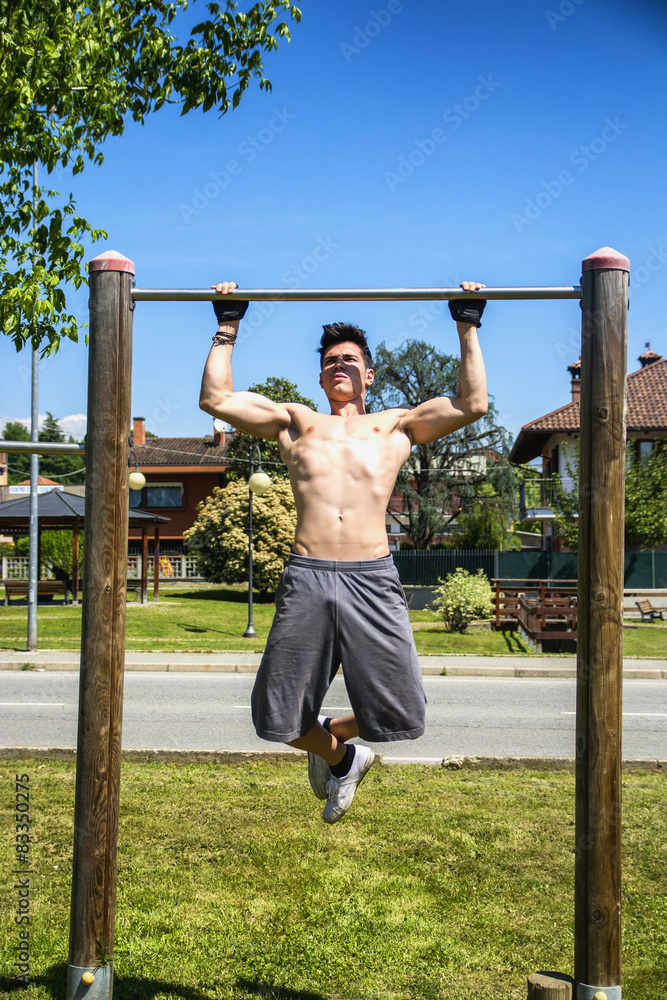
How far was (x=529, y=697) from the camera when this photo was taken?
11.5m

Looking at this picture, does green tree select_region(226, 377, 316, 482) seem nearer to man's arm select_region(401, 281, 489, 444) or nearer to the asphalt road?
the asphalt road

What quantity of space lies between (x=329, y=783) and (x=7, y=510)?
21.8m

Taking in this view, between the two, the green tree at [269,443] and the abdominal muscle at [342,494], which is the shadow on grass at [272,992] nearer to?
the abdominal muscle at [342,494]

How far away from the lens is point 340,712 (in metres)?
10.0

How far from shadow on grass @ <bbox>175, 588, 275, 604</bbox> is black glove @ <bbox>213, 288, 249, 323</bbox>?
24.2 metres

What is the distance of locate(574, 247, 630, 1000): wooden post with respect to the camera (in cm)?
295

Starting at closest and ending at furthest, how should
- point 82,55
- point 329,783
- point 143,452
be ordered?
point 329,783, point 82,55, point 143,452

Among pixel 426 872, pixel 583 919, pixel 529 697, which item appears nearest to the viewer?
pixel 583 919

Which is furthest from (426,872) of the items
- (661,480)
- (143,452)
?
(143,452)

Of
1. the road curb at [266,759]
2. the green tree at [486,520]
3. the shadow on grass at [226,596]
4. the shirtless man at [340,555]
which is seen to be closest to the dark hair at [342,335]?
the shirtless man at [340,555]

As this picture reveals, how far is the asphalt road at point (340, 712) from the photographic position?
8250 mm

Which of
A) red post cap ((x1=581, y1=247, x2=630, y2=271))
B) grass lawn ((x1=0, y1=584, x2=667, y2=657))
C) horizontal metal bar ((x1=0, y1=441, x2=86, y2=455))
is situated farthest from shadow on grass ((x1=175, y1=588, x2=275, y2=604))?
red post cap ((x1=581, y1=247, x2=630, y2=271))

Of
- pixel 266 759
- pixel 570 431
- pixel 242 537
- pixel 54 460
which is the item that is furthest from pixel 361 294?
pixel 54 460

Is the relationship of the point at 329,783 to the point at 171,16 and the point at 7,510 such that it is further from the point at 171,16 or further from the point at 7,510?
the point at 7,510
